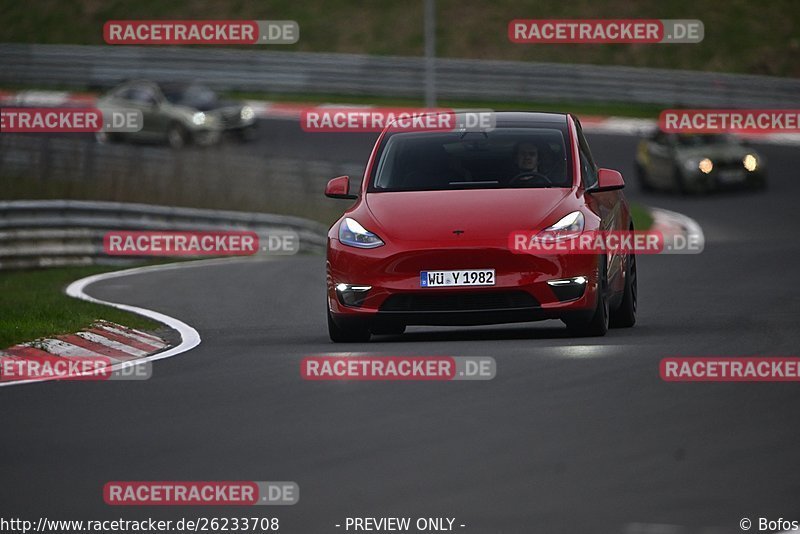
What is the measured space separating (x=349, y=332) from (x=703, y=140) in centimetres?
2067

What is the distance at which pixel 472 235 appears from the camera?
11.6m

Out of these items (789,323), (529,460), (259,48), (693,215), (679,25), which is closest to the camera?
(529,460)

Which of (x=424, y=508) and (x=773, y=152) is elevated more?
(x=773, y=152)

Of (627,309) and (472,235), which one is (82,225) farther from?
(472,235)

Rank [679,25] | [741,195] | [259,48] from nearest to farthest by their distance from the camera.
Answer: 1. [741,195]
2. [679,25]
3. [259,48]

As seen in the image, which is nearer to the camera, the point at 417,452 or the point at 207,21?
the point at 417,452

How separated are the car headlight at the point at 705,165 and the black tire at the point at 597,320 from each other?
65.7 ft

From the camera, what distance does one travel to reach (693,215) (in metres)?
29.1

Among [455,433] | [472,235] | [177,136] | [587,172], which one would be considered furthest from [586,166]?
[177,136]

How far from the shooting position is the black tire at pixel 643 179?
3303 cm

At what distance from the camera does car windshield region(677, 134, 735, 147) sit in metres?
31.7

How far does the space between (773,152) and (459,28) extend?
14.6 meters

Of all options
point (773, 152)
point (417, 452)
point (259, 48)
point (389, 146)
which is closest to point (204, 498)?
point (417, 452)

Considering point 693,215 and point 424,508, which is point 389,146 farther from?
point 693,215
